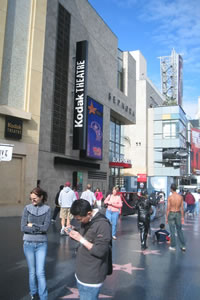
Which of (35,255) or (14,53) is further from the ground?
(14,53)

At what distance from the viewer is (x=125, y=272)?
624 centimetres

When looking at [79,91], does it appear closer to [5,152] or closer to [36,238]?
[5,152]

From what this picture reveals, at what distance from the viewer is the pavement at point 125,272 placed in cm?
498

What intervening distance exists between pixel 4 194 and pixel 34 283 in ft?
38.2

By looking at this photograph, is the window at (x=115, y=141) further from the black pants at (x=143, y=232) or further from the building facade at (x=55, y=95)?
the black pants at (x=143, y=232)

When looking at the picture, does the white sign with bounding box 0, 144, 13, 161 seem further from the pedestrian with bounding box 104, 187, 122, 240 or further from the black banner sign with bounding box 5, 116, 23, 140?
the black banner sign with bounding box 5, 116, 23, 140

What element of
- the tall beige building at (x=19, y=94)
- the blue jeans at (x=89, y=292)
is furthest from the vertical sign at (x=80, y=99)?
the blue jeans at (x=89, y=292)

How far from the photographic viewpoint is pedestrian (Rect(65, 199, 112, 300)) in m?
2.91

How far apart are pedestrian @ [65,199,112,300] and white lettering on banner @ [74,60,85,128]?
760 inches

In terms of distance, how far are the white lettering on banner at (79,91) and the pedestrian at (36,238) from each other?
1788 cm

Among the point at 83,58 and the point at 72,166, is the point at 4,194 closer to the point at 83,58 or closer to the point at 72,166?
the point at 72,166

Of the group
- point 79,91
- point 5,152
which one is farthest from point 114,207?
point 79,91

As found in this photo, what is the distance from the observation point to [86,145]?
24094 mm

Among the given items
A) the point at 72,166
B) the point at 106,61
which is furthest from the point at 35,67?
the point at 106,61
